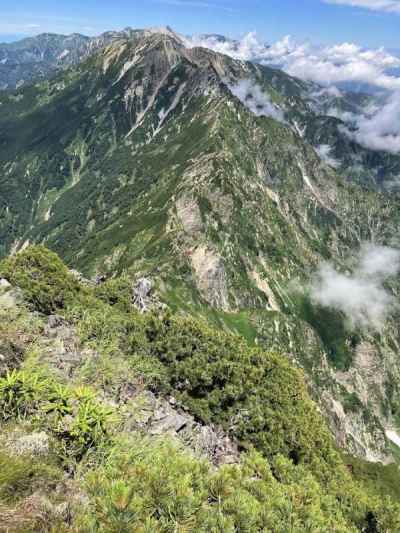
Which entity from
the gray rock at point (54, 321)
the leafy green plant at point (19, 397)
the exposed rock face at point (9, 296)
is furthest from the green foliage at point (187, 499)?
the exposed rock face at point (9, 296)

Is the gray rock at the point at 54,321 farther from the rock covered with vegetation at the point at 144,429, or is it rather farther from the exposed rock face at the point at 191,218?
the exposed rock face at the point at 191,218

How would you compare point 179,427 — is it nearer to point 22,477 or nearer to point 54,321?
point 54,321

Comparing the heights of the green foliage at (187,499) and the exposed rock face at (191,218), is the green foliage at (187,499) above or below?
below

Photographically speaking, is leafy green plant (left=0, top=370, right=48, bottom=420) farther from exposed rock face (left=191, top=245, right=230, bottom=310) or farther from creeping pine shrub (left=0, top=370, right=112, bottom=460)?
exposed rock face (left=191, top=245, right=230, bottom=310)

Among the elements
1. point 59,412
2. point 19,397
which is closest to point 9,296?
point 19,397

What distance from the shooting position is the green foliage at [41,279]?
38.3 metres

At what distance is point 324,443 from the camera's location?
39.6 meters

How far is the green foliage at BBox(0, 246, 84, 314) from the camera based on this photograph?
→ 38312 mm

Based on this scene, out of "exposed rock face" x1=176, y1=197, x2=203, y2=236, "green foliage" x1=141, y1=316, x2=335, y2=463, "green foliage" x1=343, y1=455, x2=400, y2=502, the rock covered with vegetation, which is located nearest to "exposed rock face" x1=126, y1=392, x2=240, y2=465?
the rock covered with vegetation

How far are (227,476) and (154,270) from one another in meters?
139

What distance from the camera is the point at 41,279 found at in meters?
43.6

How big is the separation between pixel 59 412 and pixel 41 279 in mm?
25189

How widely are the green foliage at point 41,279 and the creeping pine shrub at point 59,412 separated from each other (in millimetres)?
16083

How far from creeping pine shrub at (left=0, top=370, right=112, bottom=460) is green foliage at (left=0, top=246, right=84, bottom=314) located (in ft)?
52.8
